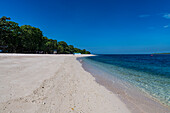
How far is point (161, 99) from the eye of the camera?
4.67 meters

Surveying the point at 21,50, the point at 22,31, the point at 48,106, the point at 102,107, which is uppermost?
the point at 22,31

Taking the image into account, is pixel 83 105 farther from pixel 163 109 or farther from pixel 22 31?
pixel 22 31

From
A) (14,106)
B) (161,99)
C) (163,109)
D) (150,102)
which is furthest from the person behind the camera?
(161,99)

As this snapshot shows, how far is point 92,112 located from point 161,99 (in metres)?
4.41

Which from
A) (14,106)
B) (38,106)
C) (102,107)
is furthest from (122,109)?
(14,106)

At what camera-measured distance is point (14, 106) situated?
9.51 feet

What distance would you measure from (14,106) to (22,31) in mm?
60675

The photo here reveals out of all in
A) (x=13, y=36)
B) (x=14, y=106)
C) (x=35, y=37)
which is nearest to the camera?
(x=14, y=106)

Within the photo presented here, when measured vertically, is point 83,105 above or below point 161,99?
above

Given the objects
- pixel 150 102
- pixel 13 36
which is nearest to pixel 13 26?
pixel 13 36

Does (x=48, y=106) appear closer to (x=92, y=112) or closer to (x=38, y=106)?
(x=38, y=106)

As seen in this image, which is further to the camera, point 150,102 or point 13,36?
point 13,36

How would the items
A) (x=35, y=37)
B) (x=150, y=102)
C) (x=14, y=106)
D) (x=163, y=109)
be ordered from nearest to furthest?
1. (x=14, y=106)
2. (x=163, y=109)
3. (x=150, y=102)
4. (x=35, y=37)

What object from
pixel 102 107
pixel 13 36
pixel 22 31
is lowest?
pixel 102 107
